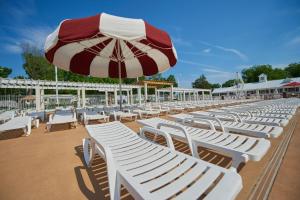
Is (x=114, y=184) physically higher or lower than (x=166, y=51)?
lower

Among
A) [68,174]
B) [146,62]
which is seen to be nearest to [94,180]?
[68,174]

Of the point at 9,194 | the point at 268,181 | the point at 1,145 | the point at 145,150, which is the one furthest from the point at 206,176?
the point at 1,145

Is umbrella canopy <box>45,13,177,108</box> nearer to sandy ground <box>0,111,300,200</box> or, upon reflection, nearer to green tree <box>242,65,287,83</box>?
sandy ground <box>0,111,300,200</box>

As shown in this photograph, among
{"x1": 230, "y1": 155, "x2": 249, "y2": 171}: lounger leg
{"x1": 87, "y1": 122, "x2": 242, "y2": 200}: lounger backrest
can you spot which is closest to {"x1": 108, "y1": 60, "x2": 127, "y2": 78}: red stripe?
{"x1": 87, "y1": 122, "x2": 242, "y2": 200}: lounger backrest

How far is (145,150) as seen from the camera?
1.99 m

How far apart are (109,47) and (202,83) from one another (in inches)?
Answer: 2414

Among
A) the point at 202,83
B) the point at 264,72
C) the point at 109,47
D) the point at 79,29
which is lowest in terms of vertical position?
the point at 79,29

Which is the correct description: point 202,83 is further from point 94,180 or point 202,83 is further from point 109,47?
point 94,180

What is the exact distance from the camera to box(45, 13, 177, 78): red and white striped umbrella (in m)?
3.31

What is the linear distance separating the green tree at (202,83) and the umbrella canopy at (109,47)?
5882 cm

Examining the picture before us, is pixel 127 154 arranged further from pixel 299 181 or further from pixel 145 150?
pixel 299 181

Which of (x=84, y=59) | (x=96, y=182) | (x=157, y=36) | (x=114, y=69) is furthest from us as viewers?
(x=114, y=69)

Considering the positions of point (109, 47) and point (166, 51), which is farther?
point (109, 47)

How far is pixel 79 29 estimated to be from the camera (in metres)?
3.32
